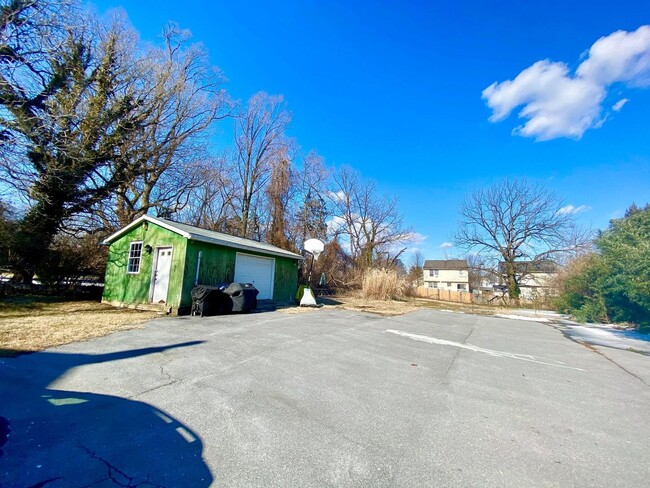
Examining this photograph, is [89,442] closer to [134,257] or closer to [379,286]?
[134,257]

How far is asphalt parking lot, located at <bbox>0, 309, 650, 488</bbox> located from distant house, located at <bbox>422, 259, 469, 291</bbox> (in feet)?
157

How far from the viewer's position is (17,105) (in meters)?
9.35

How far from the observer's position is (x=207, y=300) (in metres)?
8.95

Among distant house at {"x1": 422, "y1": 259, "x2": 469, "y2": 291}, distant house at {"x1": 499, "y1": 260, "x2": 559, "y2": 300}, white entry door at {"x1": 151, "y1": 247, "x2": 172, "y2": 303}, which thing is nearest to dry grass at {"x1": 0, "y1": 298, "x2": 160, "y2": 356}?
white entry door at {"x1": 151, "y1": 247, "x2": 172, "y2": 303}

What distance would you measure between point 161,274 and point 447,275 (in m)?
49.8

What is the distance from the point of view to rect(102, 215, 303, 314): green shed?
369 inches

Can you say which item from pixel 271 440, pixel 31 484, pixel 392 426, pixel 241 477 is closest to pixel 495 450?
pixel 392 426

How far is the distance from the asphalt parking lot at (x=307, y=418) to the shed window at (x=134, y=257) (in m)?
5.92

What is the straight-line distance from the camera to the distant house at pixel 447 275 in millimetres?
49562

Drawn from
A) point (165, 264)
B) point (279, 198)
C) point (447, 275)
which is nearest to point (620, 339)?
point (165, 264)

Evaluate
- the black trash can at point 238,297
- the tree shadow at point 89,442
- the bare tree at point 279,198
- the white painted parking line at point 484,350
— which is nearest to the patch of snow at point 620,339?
the white painted parking line at point 484,350

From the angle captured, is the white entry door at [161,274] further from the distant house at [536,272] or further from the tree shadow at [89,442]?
the distant house at [536,272]

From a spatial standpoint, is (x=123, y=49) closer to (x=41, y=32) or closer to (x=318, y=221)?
(x=41, y=32)

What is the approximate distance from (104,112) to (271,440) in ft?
48.3
